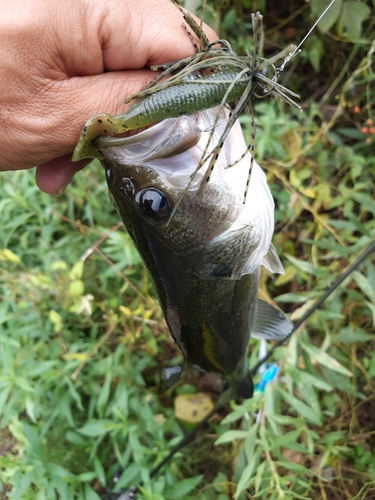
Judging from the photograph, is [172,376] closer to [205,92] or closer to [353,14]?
[205,92]

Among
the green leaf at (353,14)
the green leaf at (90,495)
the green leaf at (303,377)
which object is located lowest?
the green leaf at (90,495)

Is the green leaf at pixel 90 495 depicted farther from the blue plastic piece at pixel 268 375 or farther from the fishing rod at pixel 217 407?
the blue plastic piece at pixel 268 375

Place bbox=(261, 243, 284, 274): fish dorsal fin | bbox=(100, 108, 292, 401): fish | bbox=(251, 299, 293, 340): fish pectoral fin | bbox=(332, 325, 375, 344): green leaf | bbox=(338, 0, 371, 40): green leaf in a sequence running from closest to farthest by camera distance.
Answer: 1. bbox=(100, 108, 292, 401): fish
2. bbox=(261, 243, 284, 274): fish dorsal fin
3. bbox=(251, 299, 293, 340): fish pectoral fin
4. bbox=(332, 325, 375, 344): green leaf
5. bbox=(338, 0, 371, 40): green leaf

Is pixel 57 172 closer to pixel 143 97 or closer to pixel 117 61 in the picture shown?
pixel 117 61

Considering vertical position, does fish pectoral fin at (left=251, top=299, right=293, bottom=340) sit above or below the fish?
below

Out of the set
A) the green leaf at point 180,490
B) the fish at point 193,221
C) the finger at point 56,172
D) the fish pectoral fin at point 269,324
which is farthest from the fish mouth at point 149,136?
the green leaf at point 180,490

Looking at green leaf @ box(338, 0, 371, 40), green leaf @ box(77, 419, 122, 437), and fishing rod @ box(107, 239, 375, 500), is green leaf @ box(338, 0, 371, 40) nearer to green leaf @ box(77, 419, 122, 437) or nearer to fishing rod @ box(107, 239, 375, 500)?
fishing rod @ box(107, 239, 375, 500)

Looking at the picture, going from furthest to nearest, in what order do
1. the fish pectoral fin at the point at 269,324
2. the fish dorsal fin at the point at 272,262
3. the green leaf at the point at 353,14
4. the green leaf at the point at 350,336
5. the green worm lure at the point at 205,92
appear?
1. the green leaf at the point at 353,14
2. the green leaf at the point at 350,336
3. the fish pectoral fin at the point at 269,324
4. the fish dorsal fin at the point at 272,262
5. the green worm lure at the point at 205,92

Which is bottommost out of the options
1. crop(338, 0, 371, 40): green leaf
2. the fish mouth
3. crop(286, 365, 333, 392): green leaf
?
crop(286, 365, 333, 392): green leaf

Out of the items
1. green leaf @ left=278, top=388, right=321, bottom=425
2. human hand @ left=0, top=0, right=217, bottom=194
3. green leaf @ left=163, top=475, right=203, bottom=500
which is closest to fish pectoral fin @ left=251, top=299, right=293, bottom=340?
green leaf @ left=278, top=388, right=321, bottom=425

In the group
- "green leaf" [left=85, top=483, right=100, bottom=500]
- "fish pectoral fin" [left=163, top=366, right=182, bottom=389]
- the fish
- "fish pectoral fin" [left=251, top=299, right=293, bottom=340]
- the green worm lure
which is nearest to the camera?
the green worm lure
